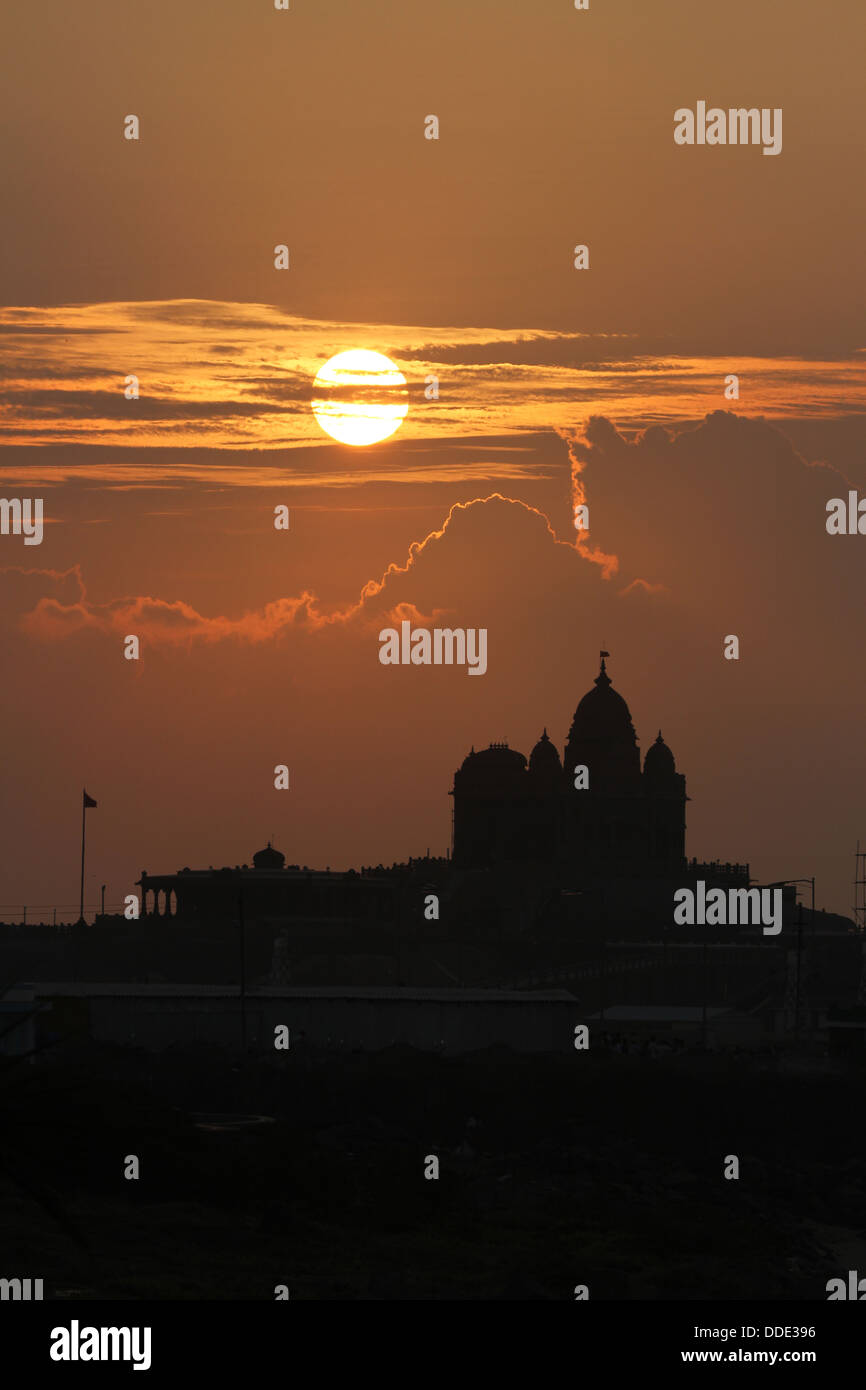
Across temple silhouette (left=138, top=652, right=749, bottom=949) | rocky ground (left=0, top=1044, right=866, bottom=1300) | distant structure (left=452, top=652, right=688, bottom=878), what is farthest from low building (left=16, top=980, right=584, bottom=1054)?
distant structure (left=452, top=652, right=688, bottom=878)

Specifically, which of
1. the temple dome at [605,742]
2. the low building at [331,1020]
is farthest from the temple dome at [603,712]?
the low building at [331,1020]

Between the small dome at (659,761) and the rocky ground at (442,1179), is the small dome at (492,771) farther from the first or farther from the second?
the rocky ground at (442,1179)

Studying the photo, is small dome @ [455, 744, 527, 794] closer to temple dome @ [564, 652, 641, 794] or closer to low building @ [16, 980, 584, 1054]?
temple dome @ [564, 652, 641, 794]

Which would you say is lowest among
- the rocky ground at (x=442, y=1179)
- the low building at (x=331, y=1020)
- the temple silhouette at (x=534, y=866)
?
the rocky ground at (x=442, y=1179)

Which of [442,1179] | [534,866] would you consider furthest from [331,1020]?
[534,866]

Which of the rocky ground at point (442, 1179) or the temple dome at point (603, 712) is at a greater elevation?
the temple dome at point (603, 712)

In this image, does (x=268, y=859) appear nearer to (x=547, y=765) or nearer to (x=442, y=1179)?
(x=547, y=765)
